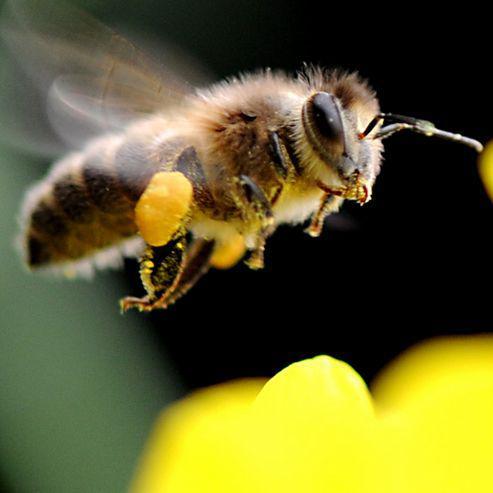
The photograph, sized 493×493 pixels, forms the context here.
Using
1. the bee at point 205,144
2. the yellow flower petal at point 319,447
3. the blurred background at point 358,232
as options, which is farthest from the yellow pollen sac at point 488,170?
the blurred background at point 358,232

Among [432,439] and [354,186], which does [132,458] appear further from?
[432,439]

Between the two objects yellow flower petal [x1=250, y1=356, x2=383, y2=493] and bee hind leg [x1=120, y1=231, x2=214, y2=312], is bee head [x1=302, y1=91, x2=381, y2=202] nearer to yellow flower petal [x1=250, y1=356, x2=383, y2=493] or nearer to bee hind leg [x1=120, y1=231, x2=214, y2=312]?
bee hind leg [x1=120, y1=231, x2=214, y2=312]

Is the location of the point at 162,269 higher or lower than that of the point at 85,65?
lower

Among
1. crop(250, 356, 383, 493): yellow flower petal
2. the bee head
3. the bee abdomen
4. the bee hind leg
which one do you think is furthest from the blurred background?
crop(250, 356, 383, 493): yellow flower petal

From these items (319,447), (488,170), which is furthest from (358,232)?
(319,447)

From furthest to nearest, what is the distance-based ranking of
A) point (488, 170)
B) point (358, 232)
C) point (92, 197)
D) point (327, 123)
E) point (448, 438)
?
point (358, 232)
point (92, 197)
point (327, 123)
point (488, 170)
point (448, 438)

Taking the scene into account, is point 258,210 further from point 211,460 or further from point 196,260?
point 211,460

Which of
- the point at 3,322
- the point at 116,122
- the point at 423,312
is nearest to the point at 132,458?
the point at 3,322

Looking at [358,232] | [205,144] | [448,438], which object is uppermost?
[205,144]
